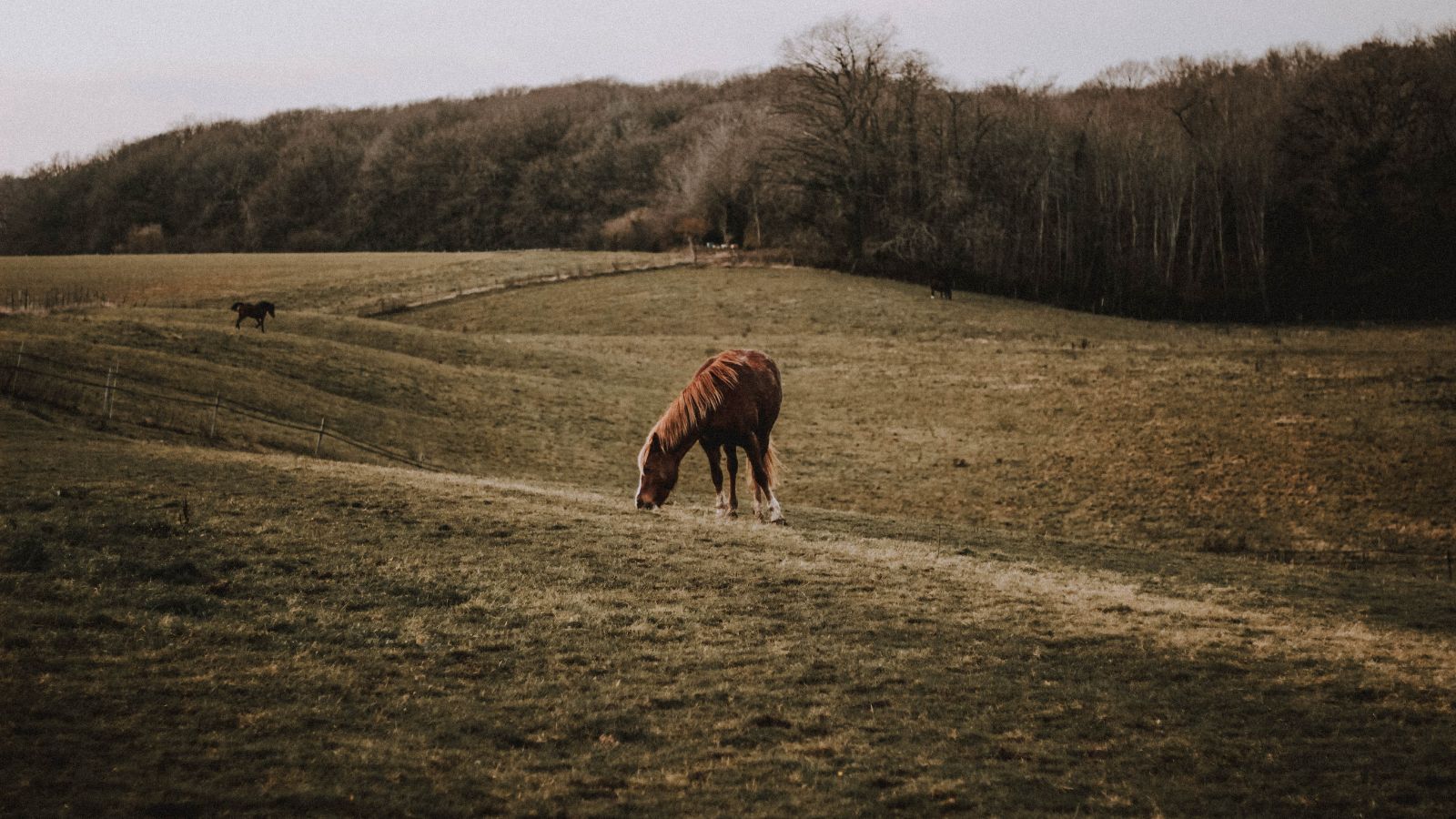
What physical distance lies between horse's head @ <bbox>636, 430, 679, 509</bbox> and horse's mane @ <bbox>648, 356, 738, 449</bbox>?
0.46 ft

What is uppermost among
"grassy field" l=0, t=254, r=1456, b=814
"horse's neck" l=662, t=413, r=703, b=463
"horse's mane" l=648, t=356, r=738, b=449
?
"horse's mane" l=648, t=356, r=738, b=449

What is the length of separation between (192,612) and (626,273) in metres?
53.6

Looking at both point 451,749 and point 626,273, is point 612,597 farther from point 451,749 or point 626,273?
point 626,273

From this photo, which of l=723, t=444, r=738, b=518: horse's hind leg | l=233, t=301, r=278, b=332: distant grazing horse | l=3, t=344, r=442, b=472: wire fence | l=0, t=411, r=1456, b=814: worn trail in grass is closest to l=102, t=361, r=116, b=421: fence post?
l=3, t=344, r=442, b=472: wire fence

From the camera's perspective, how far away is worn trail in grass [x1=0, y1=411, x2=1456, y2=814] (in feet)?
20.0

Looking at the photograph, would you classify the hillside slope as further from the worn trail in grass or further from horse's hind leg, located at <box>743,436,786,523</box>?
the worn trail in grass

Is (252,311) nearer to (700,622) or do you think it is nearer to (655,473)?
(655,473)

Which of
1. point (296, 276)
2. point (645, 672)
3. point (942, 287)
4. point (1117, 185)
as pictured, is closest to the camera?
point (645, 672)

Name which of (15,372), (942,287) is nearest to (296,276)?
(942,287)

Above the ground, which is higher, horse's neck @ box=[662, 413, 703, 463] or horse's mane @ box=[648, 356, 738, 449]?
horse's mane @ box=[648, 356, 738, 449]

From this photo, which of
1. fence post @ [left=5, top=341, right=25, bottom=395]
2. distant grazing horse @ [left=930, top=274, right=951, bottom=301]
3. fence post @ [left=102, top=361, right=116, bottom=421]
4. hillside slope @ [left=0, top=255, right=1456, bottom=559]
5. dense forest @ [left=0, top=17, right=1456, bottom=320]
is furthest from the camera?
dense forest @ [left=0, top=17, right=1456, bottom=320]

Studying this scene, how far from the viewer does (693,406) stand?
14484mm

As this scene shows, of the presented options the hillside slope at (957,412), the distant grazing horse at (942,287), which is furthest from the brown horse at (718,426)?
the distant grazing horse at (942,287)

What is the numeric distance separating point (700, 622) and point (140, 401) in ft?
60.6
